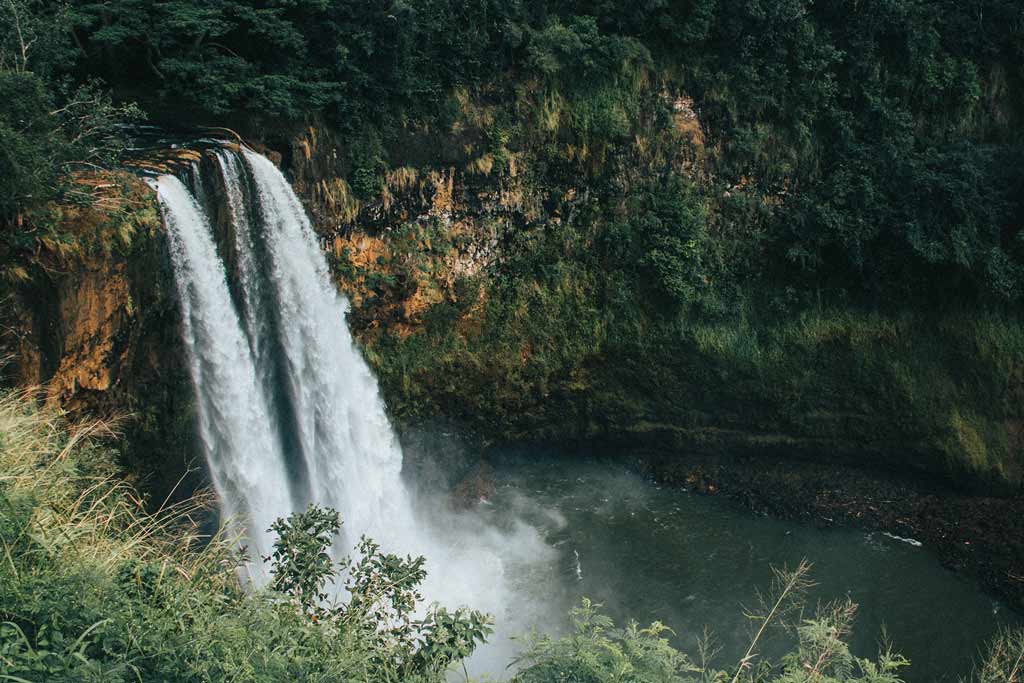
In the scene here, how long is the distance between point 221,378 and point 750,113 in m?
9.91

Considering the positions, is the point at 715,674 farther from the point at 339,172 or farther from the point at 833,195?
the point at 833,195

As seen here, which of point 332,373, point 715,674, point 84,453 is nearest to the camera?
point 715,674

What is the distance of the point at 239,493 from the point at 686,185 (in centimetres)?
880

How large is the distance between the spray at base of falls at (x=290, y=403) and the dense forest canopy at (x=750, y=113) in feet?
7.19

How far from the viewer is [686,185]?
43.2 feet

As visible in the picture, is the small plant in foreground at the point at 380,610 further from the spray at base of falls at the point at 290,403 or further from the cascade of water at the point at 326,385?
the cascade of water at the point at 326,385

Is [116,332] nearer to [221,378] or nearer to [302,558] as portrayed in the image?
[221,378]

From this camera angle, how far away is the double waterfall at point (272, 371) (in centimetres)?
867

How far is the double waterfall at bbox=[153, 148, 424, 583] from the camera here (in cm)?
867

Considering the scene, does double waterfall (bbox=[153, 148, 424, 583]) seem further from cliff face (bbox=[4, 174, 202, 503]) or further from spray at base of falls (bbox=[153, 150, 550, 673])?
cliff face (bbox=[4, 174, 202, 503])

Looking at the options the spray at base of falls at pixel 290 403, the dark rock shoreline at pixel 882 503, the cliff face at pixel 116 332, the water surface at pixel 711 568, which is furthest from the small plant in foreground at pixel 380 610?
the dark rock shoreline at pixel 882 503

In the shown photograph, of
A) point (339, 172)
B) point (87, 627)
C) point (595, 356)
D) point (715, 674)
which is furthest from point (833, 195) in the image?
point (87, 627)

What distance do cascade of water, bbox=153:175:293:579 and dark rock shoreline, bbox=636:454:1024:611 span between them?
6951mm

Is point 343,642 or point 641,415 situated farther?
point 641,415
